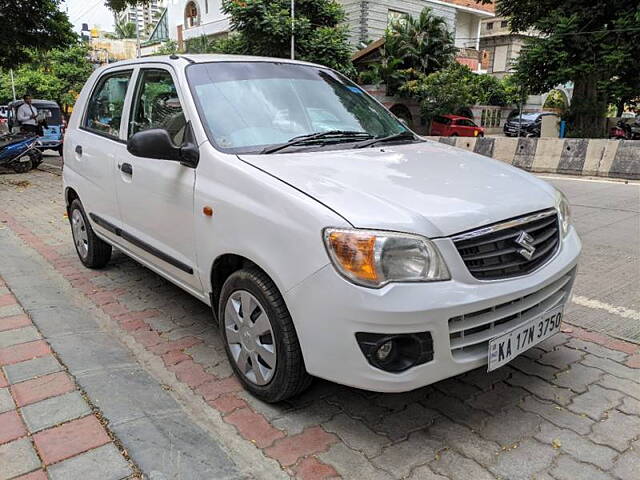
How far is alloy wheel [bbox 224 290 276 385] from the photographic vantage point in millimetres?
2539

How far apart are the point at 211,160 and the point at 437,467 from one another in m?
1.82

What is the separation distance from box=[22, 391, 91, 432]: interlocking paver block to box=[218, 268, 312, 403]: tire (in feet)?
2.51

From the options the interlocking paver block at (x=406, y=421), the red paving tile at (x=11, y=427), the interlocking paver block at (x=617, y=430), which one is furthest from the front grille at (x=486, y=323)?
the red paving tile at (x=11, y=427)

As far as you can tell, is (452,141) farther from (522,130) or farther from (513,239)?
(522,130)

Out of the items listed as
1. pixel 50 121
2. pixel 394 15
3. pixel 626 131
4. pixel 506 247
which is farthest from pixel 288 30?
A: pixel 506 247

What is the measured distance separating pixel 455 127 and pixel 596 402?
24253 millimetres

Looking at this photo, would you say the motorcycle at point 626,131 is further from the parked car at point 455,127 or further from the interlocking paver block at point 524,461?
the interlocking paver block at point 524,461

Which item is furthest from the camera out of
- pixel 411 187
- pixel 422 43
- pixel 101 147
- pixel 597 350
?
pixel 422 43

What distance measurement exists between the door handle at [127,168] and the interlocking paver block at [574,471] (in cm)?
298

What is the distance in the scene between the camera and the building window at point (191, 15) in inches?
1821

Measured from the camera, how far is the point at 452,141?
13734mm

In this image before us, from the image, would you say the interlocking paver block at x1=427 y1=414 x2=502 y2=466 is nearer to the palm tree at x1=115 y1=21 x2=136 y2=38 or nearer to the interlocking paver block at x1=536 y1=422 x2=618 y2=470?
the interlocking paver block at x1=536 y1=422 x2=618 y2=470

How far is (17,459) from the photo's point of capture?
222cm

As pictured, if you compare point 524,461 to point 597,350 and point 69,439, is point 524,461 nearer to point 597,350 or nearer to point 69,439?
point 597,350
